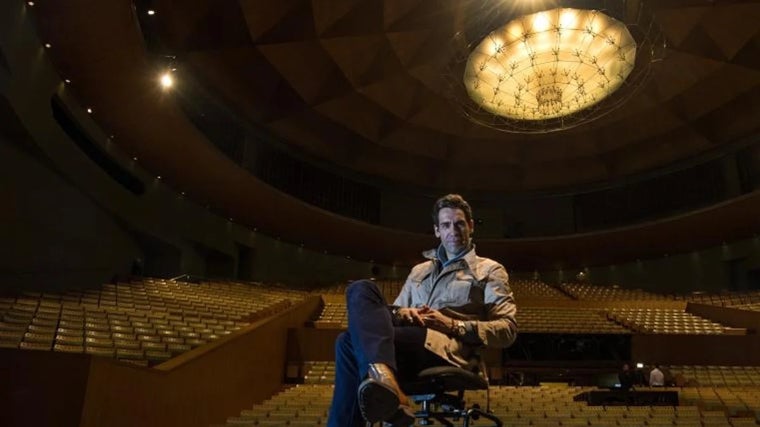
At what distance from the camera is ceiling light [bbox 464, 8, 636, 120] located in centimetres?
951

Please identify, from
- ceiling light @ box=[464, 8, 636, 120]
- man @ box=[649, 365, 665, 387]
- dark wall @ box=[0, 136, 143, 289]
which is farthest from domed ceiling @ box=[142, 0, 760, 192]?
man @ box=[649, 365, 665, 387]

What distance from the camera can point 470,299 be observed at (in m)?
2.13

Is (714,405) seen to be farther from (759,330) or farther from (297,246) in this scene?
(297,246)

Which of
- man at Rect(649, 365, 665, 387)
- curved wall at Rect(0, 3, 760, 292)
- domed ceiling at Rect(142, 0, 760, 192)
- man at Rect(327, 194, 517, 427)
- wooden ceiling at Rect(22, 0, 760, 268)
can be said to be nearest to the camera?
man at Rect(327, 194, 517, 427)

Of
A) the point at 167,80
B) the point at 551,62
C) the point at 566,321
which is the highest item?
the point at 551,62

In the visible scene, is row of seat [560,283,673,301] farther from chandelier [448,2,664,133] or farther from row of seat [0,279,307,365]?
row of seat [0,279,307,365]

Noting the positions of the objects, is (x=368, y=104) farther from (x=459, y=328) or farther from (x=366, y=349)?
(x=366, y=349)

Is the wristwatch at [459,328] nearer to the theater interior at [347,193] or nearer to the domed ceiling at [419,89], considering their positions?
the theater interior at [347,193]

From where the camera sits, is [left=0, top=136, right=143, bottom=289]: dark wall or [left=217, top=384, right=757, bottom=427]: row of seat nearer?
[left=217, top=384, right=757, bottom=427]: row of seat

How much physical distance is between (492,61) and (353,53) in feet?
10.1

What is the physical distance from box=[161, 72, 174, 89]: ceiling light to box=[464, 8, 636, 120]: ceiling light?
531cm

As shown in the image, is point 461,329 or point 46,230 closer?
point 461,329

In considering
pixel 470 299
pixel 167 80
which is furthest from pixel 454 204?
pixel 167 80

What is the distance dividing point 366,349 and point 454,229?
2.10 ft
